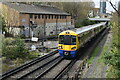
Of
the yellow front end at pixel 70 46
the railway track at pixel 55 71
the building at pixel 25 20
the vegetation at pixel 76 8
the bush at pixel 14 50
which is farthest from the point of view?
the vegetation at pixel 76 8

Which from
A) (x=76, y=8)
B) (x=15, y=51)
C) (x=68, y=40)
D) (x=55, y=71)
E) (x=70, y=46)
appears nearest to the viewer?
(x=55, y=71)

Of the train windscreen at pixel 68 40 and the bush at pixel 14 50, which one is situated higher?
the train windscreen at pixel 68 40

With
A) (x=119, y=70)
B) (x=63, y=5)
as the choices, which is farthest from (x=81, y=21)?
(x=119, y=70)

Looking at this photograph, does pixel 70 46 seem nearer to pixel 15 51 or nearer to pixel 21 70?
pixel 21 70

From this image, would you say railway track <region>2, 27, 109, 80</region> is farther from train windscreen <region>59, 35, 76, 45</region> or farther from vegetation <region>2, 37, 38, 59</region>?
vegetation <region>2, 37, 38, 59</region>

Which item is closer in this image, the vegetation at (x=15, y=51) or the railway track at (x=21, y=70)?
the railway track at (x=21, y=70)

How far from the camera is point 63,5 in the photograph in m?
47.2

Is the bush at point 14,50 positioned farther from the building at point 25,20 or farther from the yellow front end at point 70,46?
the building at point 25,20

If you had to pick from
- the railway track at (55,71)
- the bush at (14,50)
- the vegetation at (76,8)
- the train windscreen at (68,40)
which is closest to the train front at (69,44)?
the train windscreen at (68,40)

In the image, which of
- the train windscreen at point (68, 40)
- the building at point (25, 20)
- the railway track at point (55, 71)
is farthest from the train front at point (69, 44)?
the building at point (25, 20)

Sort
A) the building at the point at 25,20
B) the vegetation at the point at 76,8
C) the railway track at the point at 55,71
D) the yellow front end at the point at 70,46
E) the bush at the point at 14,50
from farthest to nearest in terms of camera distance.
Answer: the vegetation at the point at 76,8, the building at the point at 25,20, the bush at the point at 14,50, the yellow front end at the point at 70,46, the railway track at the point at 55,71

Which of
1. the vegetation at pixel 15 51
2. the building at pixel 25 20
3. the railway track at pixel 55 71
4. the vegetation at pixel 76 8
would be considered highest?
the vegetation at pixel 76 8

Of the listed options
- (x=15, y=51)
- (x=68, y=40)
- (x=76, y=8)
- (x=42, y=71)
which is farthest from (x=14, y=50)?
(x=76, y=8)

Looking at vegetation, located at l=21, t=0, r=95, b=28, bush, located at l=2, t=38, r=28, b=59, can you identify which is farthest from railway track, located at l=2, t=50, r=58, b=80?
vegetation, located at l=21, t=0, r=95, b=28
